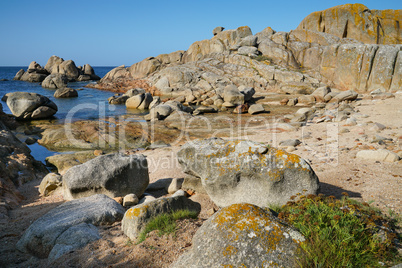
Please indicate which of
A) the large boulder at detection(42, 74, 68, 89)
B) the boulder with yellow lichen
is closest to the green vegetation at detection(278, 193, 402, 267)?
the boulder with yellow lichen

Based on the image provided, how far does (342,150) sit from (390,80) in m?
20.2

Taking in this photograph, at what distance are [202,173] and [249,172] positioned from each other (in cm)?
106

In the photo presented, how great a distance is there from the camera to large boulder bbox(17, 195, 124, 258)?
4927mm

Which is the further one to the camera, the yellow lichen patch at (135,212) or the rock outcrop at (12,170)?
the rock outcrop at (12,170)

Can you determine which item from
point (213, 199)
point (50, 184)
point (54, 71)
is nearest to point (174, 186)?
point (213, 199)

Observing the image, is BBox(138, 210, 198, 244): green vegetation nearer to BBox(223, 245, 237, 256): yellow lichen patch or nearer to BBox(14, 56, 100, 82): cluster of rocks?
BBox(223, 245, 237, 256): yellow lichen patch

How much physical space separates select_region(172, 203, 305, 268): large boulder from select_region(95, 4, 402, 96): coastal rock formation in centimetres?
2712

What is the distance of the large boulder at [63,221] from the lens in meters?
4.93

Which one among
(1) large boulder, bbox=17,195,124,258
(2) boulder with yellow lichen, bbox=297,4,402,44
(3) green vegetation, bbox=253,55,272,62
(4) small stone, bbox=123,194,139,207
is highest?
(2) boulder with yellow lichen, bbox=297,4,402,44

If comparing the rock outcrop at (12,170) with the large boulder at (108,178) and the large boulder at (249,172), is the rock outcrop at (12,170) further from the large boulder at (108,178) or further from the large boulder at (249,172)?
the large boulder at (249,172)

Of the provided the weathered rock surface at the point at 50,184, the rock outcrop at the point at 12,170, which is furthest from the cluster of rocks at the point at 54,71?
the weathered rock surface at the point at 50,184

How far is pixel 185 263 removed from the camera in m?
3.27

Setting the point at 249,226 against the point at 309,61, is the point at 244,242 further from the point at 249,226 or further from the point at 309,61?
the point at 309,61

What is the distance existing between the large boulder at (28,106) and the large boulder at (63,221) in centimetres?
1952
